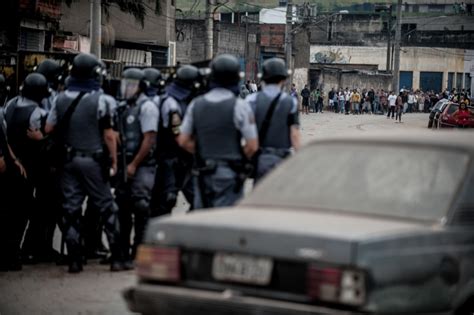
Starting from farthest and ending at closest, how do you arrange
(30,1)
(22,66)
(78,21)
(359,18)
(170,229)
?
1. (359,18)
2. (78,21)
3. (30,1)
4. (22,66)
5. (170,229)

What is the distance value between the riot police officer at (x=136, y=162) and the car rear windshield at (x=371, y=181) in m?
3.78

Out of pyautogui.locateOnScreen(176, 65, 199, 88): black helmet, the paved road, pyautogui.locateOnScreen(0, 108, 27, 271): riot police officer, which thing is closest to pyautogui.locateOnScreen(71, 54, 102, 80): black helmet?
pyautogui.locateOnScreen(0, 108, 27, 271): riot police officer

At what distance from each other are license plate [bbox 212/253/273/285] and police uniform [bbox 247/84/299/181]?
3925 mm

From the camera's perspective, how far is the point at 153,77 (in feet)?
39.3

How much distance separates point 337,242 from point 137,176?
530cm

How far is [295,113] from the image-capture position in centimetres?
1037

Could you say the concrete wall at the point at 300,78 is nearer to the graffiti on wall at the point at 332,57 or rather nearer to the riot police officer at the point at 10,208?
the graffiti on wall at the point at 332,57

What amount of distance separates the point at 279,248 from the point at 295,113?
14.2ft

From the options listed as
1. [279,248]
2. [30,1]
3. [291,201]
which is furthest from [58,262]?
[30,1]

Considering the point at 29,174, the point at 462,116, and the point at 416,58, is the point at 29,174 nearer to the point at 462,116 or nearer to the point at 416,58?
the point at 462,116

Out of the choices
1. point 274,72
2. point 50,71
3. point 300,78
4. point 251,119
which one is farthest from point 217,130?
point 300,78

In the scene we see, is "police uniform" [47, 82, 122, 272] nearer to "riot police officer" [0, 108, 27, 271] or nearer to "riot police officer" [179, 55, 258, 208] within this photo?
"riot police officer" [0, 108, 27, 271]

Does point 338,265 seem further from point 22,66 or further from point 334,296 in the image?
point 22,66

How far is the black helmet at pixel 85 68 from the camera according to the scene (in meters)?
10.7
